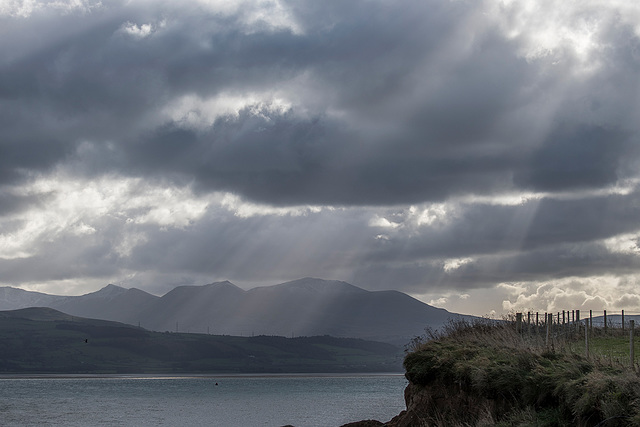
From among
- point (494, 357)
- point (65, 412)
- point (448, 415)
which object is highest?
point (494, 357)

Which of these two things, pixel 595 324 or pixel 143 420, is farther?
pixel 143 420

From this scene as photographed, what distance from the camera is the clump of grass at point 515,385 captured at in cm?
2216

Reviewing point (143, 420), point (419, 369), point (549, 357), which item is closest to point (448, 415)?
point (419, 369)

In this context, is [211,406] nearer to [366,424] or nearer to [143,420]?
[143,420]

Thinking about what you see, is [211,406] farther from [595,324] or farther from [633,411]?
[633,411]

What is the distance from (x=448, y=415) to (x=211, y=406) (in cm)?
10145

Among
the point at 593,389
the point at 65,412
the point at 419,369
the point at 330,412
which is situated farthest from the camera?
the point at 65,412

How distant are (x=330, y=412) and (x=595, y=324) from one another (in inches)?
1796

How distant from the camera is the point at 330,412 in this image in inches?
4149

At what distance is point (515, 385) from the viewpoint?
2769 cm

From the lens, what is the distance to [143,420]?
98.3 m

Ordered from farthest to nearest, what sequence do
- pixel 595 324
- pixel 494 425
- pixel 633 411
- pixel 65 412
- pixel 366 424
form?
pixel 65 412
pixel 595 324
pixel 366 424
pixel 494 425
pixel 633 411

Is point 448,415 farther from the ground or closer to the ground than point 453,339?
closer to the ground

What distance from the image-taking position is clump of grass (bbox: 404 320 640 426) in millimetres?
22156
